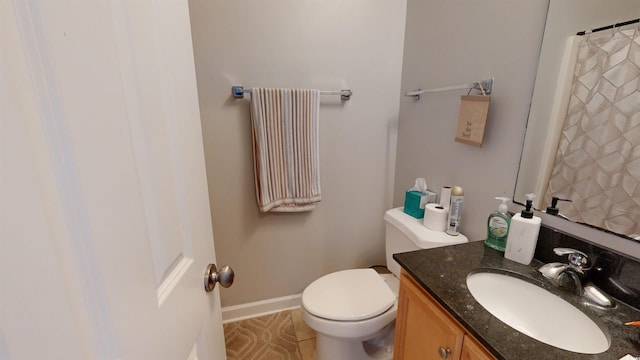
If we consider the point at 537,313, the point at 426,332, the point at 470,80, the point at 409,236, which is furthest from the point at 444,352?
the point at 470,80

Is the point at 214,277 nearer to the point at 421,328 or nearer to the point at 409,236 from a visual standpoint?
the point at 421,328

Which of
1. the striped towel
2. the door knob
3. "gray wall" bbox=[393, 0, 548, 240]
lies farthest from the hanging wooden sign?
the door knob

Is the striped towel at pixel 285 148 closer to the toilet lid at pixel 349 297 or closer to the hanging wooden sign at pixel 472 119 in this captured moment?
the toilet lid at pixel 349 297

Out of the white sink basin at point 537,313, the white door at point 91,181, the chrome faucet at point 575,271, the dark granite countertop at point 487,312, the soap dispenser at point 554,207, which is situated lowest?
the white sink basin at point 537,313

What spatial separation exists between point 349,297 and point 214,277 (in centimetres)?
86

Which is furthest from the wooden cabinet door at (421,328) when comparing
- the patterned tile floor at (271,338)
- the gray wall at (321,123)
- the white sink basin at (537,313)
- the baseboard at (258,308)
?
the baseboard at (258,308)

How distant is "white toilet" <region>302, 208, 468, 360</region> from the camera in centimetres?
125

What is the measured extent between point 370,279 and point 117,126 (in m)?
1.41

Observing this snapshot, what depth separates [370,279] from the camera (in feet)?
4.97

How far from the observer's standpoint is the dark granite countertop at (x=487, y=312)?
0.62 meters

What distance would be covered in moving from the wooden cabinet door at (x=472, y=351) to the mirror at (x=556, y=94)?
1.78ft

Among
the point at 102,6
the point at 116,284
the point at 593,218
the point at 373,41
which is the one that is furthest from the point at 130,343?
the point at 373,41

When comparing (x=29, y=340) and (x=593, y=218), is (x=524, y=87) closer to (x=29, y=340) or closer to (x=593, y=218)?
(x=593, y=218)

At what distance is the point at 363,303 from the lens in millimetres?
1331
